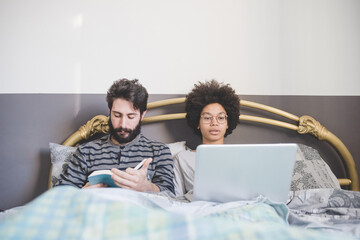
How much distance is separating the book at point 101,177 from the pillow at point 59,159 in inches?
17.7

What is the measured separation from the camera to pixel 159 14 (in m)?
1.86

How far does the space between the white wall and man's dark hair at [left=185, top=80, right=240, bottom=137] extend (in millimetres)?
224

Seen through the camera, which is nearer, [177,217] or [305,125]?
[177,217]

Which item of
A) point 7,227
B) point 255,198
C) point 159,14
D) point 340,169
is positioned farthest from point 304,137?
point 7,227

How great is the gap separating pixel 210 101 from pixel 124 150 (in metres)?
0.55

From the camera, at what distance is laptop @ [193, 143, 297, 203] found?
2.77 ft

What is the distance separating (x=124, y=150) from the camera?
1428mm

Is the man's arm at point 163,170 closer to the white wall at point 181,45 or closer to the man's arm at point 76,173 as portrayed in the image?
the man's arm at point 76,173

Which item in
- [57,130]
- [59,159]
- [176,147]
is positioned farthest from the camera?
[57,130]

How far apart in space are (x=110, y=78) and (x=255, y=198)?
126 centimetres

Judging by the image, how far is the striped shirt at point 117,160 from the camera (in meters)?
1.36

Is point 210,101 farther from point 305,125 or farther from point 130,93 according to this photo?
point 305,125

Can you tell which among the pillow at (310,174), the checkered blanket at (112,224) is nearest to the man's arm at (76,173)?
the checkered blanket at (112,224)

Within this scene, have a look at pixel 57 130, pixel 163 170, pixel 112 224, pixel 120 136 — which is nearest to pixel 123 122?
pixel 120 136
